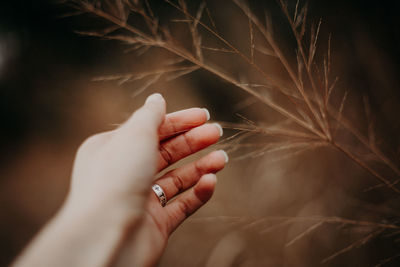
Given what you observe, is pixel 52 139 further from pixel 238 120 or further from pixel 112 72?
pixel 238 120

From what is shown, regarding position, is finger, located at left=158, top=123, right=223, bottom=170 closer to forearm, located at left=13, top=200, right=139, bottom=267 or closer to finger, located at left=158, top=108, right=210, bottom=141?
finger, located at left=158, top=108, right=210, bottom=141

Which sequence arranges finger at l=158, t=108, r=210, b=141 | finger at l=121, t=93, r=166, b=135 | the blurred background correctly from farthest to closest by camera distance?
the blurred background < finger at l=158, t=108, r=210, b=141 < finger at l=121, t=93, r=166, b=135

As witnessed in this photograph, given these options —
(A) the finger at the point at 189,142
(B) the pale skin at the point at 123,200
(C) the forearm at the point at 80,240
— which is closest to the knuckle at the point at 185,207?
(B) the pale skin at the point at 123,200

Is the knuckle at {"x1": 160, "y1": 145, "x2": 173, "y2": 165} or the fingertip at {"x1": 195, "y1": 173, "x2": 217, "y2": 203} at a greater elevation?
the knuckle at {"x1": 160, "y1": 145, "x2": 173, "y2": 165}

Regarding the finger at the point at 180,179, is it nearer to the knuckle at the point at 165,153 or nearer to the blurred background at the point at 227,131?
the knuckle at the point at 165,153

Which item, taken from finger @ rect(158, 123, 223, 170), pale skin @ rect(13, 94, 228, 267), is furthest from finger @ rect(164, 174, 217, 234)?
finger @ rect(158, 123, 223, 170)

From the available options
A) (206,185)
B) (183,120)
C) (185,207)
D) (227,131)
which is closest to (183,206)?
(185,207)


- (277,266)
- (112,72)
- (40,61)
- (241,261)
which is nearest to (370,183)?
(277,266)

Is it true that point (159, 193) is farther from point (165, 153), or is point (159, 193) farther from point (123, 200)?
point (123, 200)
